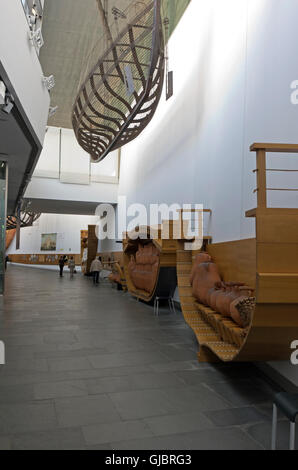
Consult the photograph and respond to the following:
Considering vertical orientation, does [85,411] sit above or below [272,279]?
below

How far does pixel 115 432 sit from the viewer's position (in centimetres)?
236

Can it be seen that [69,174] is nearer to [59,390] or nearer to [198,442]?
[59,390]

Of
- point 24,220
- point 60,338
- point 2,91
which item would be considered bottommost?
point 60,338

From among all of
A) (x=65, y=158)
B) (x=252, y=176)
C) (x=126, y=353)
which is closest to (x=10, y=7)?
(x=252, y=176)

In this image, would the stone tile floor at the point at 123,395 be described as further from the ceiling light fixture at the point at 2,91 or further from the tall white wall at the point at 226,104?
the ceiling light fixture at the point at 2,91

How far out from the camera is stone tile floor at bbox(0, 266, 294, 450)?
2303 millimetres

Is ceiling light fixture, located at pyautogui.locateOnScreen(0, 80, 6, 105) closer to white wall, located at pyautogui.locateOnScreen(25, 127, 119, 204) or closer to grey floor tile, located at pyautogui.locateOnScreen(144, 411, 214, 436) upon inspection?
grey floor tile, located at pyautogui.locateOnScreen(144, 411, 214, 436)

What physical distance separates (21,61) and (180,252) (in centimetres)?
390

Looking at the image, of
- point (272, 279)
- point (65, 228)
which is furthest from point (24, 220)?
point (272, 279)

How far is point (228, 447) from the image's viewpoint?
2207 millimetres

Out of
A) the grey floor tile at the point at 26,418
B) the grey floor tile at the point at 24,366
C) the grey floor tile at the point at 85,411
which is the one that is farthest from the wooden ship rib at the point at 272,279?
the grey floor tile at the point at 24,366

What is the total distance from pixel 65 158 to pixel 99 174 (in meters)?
1.56

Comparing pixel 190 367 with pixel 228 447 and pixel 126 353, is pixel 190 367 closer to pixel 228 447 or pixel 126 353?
pixel 126 353

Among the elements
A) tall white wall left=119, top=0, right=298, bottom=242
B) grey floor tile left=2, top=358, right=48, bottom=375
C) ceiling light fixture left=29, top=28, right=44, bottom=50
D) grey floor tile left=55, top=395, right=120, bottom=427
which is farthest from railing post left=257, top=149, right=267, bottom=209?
ceiling light fixture left=29, top=28, right=44, bottom=50
